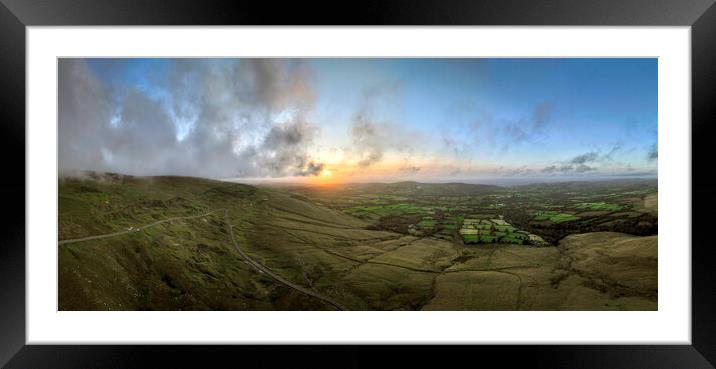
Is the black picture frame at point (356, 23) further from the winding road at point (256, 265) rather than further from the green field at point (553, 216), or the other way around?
the green field at point (553, 216)

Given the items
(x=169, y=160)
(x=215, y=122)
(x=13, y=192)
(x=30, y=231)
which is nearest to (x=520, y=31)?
(x=215, y=122)

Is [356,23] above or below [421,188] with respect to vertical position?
above

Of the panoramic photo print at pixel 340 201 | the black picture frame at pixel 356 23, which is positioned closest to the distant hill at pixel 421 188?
the panoramic photo print at pixel 340 201

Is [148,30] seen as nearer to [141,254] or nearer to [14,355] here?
[141,254]

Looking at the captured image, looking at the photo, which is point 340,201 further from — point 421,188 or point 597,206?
point 597,206

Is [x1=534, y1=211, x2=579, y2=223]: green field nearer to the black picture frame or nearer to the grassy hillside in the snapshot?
the grassy hillside

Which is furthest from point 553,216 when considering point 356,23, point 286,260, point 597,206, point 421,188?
point 286,260

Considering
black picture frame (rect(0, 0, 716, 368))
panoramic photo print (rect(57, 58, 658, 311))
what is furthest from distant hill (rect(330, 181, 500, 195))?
black picture frame (rect(0, 0, 716, 368))
